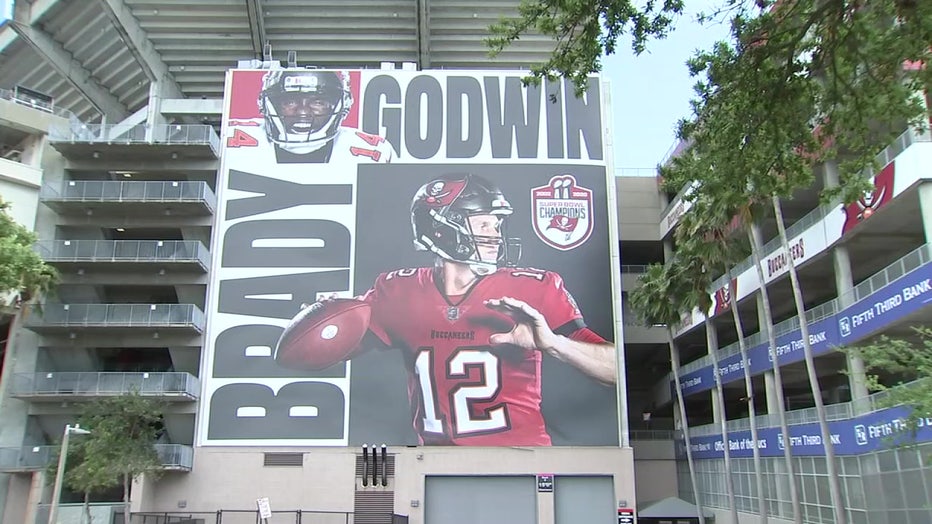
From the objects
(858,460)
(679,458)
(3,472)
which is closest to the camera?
(858,460)

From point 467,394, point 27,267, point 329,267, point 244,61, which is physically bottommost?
point 467,394

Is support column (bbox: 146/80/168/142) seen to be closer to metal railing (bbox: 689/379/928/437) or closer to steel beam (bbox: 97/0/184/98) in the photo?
steel beam (bbox: 97/0/184/98)

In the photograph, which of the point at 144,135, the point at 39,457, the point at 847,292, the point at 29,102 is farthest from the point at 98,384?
the point at 847,292

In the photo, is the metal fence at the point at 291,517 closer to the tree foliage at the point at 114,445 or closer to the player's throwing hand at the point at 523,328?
the tree foliage at the point at 114,445

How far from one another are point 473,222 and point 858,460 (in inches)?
884

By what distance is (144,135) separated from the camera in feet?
146

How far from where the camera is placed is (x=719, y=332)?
4662cm

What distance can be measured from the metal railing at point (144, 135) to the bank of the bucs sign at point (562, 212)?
18.5 metres

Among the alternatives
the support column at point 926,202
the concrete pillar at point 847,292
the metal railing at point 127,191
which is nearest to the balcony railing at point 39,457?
the metal railing at point 127,191

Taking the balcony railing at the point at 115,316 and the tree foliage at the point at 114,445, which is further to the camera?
the balcony railing at the point at 115,316

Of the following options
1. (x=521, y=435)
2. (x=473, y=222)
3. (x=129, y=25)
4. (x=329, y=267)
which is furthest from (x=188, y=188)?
(x=521, y=435)

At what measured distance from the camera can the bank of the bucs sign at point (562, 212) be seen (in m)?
42.2

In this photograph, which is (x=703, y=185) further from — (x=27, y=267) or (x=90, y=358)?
(x=90, y=358)

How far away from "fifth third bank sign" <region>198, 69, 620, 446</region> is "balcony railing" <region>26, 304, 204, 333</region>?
1.54m
